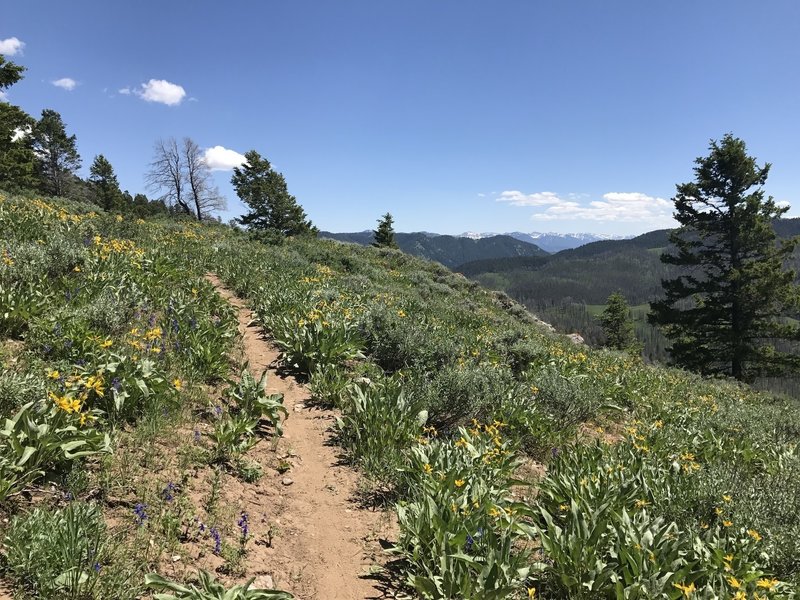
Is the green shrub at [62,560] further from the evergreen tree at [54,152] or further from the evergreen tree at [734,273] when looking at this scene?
the evergreen tree at [54,152]

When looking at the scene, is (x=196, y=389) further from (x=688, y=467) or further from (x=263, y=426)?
(x=688, y=467)

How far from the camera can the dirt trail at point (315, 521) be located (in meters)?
3.48

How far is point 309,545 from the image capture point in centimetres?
388

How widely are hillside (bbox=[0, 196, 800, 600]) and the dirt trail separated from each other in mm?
23

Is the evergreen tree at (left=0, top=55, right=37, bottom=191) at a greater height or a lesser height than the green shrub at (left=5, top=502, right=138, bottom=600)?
greater

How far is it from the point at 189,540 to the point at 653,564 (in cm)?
340

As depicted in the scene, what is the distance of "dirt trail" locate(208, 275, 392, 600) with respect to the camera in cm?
348

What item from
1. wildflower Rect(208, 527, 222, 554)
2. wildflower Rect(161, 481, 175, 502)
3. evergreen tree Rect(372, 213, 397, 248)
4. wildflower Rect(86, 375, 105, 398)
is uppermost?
evergreen tree Rect(372, 213, 397, 248)

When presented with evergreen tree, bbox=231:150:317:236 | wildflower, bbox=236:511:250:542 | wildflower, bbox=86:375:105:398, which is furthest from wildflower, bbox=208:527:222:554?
evergreen tree, bbox=231:150:317:236

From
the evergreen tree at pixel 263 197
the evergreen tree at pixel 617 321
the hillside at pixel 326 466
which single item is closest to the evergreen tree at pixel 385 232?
the evergreen tree at pixel 263 197

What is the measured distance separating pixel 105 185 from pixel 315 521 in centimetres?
6476

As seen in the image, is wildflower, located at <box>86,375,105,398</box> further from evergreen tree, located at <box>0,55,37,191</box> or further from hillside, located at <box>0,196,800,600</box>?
evergreen tree, located at <box>0,55,37,191</box>

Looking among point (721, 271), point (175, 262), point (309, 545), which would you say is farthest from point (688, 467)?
point (721, 271)

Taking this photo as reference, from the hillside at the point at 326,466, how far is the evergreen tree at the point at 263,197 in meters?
32.9
